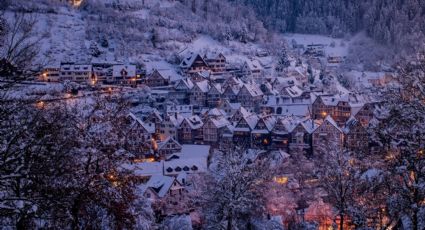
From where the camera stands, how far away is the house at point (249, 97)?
5088 cm

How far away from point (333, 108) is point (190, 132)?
1470 centimetres

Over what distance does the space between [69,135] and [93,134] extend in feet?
1.52

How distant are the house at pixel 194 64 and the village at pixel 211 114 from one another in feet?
0.53

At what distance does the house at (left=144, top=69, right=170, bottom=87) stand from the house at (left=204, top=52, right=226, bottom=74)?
10.6 m

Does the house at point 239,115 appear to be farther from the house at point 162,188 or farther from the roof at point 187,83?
the house at point 162,188

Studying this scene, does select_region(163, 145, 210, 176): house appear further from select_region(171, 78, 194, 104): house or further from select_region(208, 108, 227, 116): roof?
select_region(171, 78, 194, 104): house

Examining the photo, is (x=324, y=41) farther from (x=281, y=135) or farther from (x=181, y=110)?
(x=281, y=135)

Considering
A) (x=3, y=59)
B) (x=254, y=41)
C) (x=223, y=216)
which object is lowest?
(x=254, y=41)

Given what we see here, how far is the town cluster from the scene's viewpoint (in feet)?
113

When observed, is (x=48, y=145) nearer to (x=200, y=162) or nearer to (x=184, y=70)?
(x=200, y=162)

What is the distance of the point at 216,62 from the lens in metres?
68.6

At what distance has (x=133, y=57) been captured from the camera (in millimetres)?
70688

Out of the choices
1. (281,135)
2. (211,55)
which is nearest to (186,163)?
(281,135)

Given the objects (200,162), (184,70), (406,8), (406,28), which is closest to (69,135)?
(200,162)
